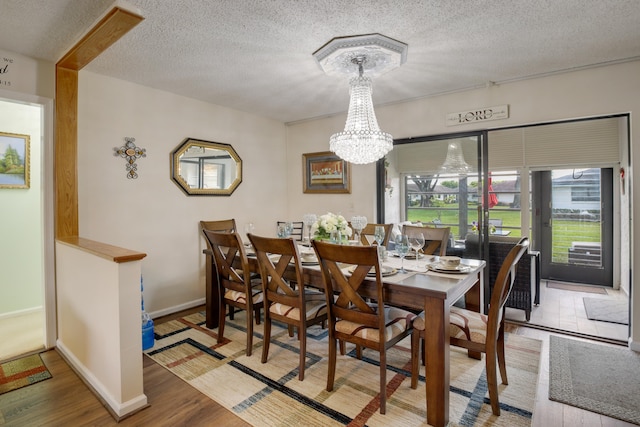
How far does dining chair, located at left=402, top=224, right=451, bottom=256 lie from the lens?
2.98m

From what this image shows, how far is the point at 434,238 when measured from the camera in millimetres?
3051

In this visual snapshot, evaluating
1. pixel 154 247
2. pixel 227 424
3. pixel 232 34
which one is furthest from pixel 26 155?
pixel 227 424

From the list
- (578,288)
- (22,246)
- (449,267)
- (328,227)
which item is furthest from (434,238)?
(22,246)

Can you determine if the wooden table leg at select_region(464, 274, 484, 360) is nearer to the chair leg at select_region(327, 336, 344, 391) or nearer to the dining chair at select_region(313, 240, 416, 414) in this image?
the dining chair at select_region(313, 240, 416, 414)

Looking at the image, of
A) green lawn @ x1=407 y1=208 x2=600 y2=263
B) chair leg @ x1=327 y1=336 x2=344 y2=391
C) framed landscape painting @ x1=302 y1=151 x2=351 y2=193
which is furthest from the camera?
green lawn @ x1=407 y1=208 x2=600 y2=263

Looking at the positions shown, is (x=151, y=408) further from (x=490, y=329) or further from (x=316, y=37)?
(x=316, y=37)

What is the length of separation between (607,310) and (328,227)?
11.5ft

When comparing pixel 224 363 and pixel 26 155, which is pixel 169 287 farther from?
pixel 26 155

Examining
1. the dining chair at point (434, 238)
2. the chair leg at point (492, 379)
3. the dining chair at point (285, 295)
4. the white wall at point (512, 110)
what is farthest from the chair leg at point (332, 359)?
the white wall at point (512, 110)

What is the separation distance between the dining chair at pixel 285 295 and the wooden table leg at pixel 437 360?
2.67 feet

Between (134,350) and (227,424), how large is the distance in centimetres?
69

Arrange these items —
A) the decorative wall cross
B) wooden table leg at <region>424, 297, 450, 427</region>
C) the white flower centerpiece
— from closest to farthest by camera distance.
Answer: wooden table leg at <region>424, 297, 450, 427</region> → the white flower centerpiece → the decorative wall cross

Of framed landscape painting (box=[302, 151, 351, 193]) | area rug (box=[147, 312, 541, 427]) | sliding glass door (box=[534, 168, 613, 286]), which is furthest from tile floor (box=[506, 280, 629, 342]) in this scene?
framed landscape painting (box=[302, 151, 351, 193])

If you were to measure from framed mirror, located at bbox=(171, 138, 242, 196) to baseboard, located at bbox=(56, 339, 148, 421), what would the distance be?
1933mm
